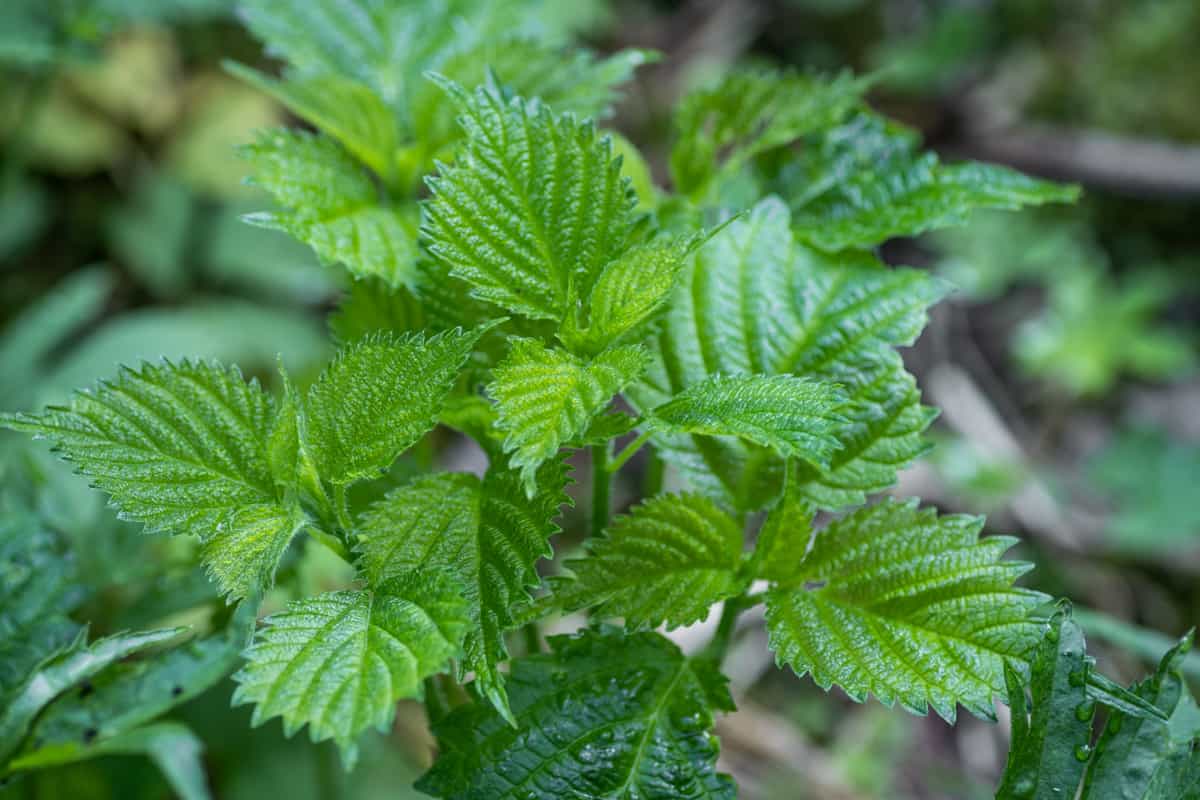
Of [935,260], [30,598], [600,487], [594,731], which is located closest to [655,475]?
[600,487]

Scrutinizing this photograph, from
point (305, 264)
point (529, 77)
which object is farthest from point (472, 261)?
point (305, 264)

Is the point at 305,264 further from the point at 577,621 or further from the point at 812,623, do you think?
the point at 812,623

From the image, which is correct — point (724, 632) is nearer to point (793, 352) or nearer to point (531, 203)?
point (793, 352)

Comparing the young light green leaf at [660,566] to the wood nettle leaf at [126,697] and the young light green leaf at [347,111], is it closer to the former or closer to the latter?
the wood nettle leaf at [126,697]

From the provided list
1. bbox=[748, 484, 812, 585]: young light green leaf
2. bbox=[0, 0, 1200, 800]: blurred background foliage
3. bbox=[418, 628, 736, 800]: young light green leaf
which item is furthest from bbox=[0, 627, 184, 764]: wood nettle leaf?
bbox=[0, 0, 1200, 800]: blurred background foliage

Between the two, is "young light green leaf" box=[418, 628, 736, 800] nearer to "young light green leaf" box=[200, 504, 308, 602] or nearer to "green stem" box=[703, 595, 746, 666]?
"green stem" box=[703, 595, 746, 666]
